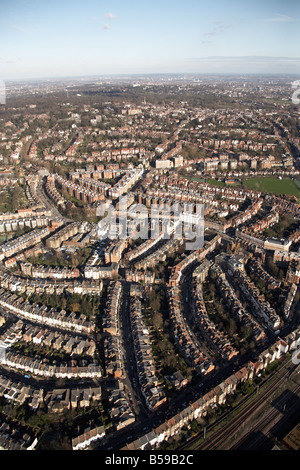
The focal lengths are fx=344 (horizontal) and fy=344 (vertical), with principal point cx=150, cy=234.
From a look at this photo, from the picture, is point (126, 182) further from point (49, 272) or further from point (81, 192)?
point (49, 272)

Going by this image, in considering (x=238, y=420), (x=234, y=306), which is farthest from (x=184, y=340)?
(x=238, y=420)

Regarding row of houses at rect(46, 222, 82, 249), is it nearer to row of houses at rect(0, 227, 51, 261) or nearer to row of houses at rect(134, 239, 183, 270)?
row of houses at rect(0, 227, 51, 261)

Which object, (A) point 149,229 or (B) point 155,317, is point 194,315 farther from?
(A) point 149,229

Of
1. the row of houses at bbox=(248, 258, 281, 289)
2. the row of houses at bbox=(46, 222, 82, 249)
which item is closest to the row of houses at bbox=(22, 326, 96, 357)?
the row of houses at bbox=(46, 222, 82, 249)

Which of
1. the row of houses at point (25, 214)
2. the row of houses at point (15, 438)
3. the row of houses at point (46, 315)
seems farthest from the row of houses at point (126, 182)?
the row of houses at point (15, 438)

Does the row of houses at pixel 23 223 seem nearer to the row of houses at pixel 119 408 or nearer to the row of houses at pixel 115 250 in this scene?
the row of houses at pixel 115 250
